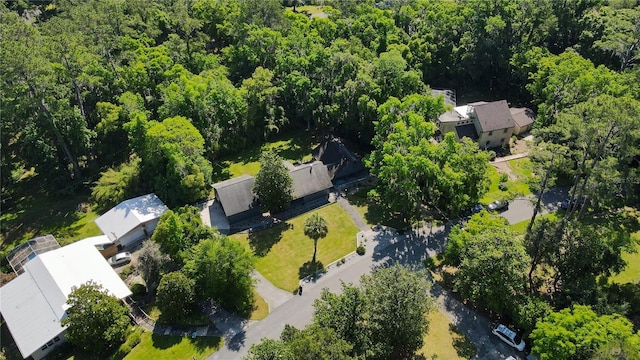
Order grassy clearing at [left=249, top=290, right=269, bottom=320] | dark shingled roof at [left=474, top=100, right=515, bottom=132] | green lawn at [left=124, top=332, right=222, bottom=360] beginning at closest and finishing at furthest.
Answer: green lawn at [left=124, top=332, right=222, bottom=360]
grassy clearing at [left=249, top=290, right=269, bottom=320]
dark shingled roof at [left=474, top=100, right=515, bottom=132]

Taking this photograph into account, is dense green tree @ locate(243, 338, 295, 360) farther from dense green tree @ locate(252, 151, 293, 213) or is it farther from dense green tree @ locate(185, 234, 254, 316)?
dense green tree @ locate(252, 151, 293, 213)

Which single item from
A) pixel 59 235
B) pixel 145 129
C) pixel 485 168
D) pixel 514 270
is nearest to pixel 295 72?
pixel 145 129

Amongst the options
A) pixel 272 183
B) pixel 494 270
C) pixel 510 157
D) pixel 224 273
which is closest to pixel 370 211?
pixel 272 183

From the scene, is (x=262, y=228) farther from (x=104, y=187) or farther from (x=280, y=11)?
(x=280, y=11)

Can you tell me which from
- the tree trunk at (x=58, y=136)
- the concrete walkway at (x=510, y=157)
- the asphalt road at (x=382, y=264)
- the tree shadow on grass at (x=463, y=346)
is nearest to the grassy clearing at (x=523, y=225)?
the asphalt road at (x=382, y=264)

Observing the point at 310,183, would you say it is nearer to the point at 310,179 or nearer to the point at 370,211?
the point at 310,179

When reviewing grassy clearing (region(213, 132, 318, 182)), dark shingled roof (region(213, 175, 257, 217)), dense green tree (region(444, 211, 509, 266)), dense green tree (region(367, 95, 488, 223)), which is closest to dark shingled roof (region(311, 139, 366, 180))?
grassy clearing (region(213, 132, 318, 182))
